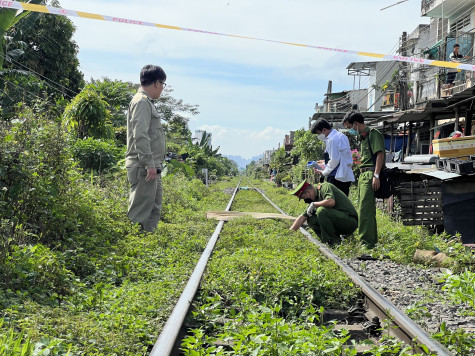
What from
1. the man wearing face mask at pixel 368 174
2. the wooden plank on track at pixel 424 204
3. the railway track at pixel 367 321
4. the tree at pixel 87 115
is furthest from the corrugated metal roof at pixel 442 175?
the tree at pixel 87 115

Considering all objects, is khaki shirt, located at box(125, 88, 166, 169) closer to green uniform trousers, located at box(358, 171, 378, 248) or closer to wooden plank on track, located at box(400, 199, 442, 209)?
green uniform trousers, located at box(358, 171, 378, 248)

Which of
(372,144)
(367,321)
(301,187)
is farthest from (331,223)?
(367,321)

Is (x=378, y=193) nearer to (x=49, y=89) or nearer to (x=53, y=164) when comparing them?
(x=53, y=164)

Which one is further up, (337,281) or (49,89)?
(49,89)

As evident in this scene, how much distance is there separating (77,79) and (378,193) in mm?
29474

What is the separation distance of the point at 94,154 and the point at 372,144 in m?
7.18

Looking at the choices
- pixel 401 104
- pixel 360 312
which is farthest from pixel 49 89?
pixel 360 312

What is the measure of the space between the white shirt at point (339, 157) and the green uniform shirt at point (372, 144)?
649 mm

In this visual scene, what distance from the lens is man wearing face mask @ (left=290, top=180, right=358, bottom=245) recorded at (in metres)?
6.94

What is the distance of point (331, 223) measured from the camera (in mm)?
7043

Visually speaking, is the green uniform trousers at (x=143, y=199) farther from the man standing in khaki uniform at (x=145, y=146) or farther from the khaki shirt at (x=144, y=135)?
the khaki shirt at (x=144, y=135)

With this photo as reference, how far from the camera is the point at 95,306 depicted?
3875 mm

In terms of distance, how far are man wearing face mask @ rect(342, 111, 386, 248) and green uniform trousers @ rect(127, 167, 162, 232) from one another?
2.95m

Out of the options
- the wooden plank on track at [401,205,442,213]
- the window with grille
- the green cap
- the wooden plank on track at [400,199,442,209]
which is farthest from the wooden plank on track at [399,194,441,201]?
the window with grille
